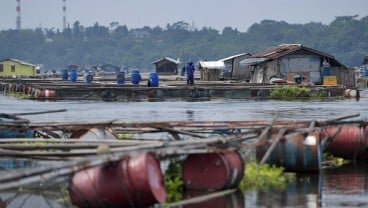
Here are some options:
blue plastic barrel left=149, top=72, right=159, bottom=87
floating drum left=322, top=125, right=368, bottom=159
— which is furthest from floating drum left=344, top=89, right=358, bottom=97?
floating drum left=322, top=125, right=368, bottom=159

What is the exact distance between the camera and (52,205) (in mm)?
13773

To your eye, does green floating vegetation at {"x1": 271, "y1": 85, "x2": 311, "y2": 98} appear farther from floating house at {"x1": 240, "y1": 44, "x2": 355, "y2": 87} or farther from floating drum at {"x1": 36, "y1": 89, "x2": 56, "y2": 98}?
floating drum at {"x1": 36, "y1": 89, "x2": 56, "y2": 98}

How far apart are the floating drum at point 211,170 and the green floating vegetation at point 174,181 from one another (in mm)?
104

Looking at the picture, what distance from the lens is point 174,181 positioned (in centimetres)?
1401

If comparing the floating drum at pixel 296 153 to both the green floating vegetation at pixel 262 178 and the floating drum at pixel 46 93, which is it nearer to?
the green floating vegetation at pixel 262 178

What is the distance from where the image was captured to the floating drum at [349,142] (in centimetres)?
1816

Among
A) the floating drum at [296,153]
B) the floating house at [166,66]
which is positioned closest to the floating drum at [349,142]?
the floating drum at [296,153]

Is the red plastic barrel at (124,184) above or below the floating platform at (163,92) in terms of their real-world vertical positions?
below

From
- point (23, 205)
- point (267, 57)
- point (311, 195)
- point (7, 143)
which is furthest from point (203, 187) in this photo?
point (267, 57)

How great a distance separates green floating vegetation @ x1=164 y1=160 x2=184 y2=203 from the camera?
45.5 ft

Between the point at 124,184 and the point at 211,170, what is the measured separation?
7.24 ft

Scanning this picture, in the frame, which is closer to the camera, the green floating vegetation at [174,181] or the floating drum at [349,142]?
the green floating vegetation at [174,181]

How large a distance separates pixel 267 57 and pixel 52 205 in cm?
4342

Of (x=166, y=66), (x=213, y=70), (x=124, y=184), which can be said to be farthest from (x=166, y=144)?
(x=166, y=66)
